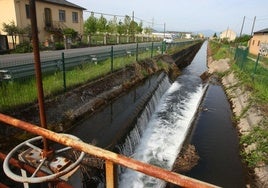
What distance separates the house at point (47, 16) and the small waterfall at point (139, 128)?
13.4 m

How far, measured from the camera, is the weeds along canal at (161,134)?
21.2 ft

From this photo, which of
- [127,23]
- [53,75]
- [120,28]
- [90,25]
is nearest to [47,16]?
[90,25]

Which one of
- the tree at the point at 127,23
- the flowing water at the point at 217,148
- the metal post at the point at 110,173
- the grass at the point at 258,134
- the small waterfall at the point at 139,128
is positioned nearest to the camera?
the metal post at the point at 110,173

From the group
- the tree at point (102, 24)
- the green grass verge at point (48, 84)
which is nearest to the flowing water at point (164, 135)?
the green grass verge at point (48, 84)

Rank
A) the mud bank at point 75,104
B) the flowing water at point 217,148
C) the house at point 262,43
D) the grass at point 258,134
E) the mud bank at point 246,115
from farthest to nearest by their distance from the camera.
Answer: the house at point 262,43, the grass at point 258,134, the flowing water at point 217,148, the mud bank at point 246,115, the mud bank at point 75,104

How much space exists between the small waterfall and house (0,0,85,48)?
44.0 feet

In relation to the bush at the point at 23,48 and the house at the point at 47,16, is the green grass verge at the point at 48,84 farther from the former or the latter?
the house at the point at 47,16

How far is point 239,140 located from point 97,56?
7.68m

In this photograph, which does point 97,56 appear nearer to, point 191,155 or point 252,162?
point 191,155

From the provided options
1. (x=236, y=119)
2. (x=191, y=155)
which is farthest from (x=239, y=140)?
(x=191, y=155)

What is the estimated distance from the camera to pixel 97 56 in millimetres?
11375

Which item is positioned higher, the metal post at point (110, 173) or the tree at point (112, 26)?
the tree at point (112, 26)

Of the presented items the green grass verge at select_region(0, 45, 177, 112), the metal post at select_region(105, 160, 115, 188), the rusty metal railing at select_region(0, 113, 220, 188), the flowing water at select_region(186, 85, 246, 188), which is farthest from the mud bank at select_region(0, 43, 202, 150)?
the metal post at select_region(105, 160, 115, 188)

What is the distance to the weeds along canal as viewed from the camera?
6469mm
